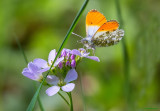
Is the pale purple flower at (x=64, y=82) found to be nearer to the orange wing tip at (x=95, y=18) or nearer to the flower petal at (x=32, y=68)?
the flower petal at (x=32, y=68)

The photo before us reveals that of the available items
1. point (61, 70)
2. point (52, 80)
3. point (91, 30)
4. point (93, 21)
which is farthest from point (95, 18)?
point (52, 80)

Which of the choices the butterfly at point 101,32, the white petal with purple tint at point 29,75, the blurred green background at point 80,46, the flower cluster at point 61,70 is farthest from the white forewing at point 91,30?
the blurred green background at point 80,46

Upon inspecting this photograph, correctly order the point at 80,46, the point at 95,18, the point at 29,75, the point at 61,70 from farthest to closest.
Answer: the point at 80,46 < the point at 95,18 < the point at 61,70 < the point at 29,75

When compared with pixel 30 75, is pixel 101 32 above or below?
above

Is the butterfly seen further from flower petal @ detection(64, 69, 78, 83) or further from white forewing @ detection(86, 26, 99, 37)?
flower petal @ detection(64, 69, 78, 83)

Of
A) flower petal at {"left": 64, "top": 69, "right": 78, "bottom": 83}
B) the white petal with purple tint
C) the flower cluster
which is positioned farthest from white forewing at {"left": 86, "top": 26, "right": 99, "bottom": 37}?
the white petal with purple tint

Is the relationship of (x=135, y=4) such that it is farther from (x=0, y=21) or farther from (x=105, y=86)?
(x=0, y=21)

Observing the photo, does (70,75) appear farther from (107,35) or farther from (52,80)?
(107,35)
